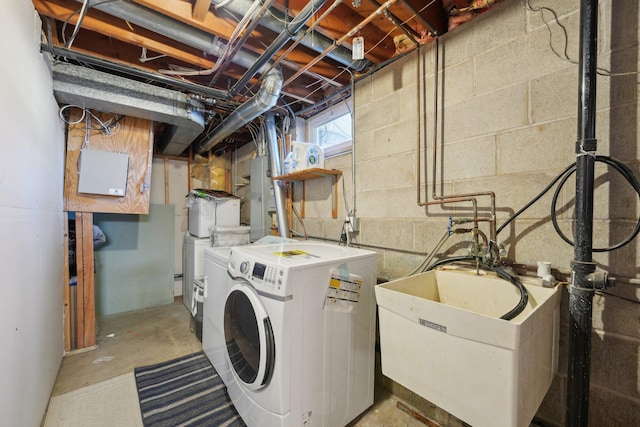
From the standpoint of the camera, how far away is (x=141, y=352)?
226 cm

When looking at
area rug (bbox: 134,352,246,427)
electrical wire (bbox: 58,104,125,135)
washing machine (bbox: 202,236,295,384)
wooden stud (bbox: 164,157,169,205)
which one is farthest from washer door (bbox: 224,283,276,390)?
wooden stud (bbox: 164,157,169,205)

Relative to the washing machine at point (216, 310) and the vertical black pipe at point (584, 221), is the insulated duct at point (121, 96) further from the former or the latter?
the vertical black pipe at point (584, 221)

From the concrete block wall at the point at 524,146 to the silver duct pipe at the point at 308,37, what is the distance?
0.78 feet

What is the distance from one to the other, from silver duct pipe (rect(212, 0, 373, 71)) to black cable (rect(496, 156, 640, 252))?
1.34 meters

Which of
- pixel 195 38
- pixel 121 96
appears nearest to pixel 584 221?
pixel 195 38

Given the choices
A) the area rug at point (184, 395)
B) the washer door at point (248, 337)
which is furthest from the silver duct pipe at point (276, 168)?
the area rug at point (184, 395)

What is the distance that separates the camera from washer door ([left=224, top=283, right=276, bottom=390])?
1163 millimetres

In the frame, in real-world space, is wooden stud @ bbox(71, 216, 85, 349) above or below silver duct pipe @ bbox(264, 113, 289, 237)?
below

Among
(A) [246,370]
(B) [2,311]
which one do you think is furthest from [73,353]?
(A) [246,370]

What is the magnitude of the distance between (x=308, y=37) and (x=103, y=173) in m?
2.23

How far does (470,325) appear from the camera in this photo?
0.82 metres

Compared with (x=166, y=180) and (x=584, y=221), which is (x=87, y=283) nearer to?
(x=166, y=180)

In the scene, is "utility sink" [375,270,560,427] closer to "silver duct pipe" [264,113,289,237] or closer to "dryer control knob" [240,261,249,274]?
"dryer control knob" [240,261,249,274]

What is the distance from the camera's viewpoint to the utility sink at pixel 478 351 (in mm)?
769
